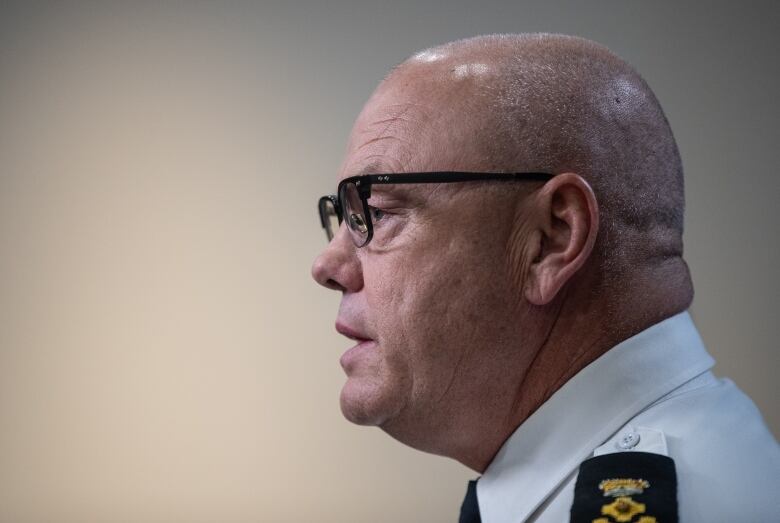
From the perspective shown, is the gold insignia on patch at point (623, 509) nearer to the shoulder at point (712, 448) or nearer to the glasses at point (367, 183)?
the shoulder at point (712, 448)

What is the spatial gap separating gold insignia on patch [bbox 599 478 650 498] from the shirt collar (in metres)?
0.14

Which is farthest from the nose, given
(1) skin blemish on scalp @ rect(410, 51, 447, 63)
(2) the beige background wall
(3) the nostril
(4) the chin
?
(2) the beige background wall

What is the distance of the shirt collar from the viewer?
918 millimetres

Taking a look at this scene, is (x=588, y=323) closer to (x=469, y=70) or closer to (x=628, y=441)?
(x=628, y=441)

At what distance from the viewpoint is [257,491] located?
6.92 feet

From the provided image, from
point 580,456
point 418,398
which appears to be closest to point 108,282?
point 418,398

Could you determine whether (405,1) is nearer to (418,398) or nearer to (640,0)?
(640,0)

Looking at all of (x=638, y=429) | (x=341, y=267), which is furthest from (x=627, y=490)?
(x=341, y=267)

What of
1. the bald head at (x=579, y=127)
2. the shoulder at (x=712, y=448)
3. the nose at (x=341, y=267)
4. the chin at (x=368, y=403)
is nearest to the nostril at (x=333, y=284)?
the nose at (x=341, y=267)

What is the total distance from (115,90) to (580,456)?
1681mm

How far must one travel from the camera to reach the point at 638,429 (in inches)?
33.8

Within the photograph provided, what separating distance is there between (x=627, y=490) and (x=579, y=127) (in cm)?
42

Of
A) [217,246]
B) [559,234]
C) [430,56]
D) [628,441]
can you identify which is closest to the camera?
[628,441]

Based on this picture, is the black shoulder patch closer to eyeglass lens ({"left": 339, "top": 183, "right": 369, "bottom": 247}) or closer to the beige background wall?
eyeglass lens ({"left": 339, "top": 183, "right": 369, "bottom": 247})
